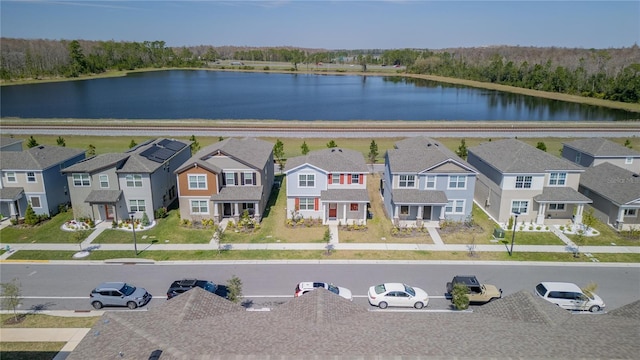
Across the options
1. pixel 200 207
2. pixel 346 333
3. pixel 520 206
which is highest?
pixel 346 333

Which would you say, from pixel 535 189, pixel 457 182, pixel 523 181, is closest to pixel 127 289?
pixel 457 182

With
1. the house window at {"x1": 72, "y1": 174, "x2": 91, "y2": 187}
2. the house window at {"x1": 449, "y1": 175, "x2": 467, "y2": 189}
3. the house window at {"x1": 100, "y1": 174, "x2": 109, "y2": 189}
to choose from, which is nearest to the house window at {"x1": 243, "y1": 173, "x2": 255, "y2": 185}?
the house window at {"x1": 100, "y1": 174, "x2": 109, "y2": 189}

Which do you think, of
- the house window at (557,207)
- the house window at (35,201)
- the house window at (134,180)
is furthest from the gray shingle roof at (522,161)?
the house window at (35,201)

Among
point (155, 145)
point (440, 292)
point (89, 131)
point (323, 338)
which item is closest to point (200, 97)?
point (89, 131)

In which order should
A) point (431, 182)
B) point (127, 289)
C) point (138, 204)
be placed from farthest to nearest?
1. point (138, 204)
2. point (431, 182)
3. point (127, 289)

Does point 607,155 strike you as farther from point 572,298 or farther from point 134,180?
point 134,180

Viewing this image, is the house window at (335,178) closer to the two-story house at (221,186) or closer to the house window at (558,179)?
the two-story house at (221,186)
